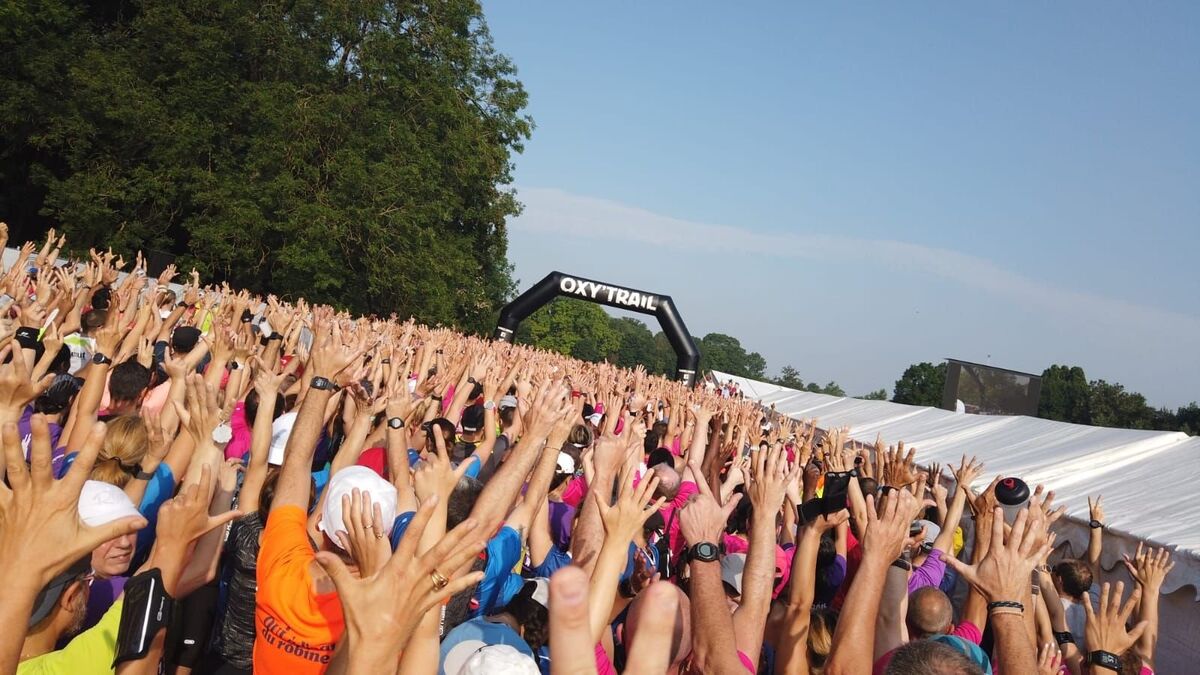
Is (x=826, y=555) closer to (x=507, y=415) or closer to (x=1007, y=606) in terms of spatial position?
(x=1007, y=606)

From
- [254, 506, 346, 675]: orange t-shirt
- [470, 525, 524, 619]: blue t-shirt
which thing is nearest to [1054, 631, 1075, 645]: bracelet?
[470, 525, 524, 619]: blue t-shirt

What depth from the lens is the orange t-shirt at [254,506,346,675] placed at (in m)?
2.46

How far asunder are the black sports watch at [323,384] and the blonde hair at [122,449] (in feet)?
2.61

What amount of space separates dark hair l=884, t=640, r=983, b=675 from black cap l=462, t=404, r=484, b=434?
427 centimetres

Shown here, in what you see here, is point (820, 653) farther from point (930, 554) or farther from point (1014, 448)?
point (1014, 448)

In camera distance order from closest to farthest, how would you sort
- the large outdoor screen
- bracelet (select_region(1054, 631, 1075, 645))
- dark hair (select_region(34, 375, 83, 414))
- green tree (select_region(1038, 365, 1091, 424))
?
bracelet (select_region(1054, 631, 1075, 645)), dark hair (select_region(34, 375, 83, 414)), the large outdoor screen, green tree (select_region(1038, 365, 1091, 424))

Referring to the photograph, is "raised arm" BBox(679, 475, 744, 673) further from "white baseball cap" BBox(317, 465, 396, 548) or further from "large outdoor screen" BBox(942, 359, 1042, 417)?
"large outdoor screen" BBox(942, 359, 1042, 417)

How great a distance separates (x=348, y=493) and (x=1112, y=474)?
7873 mm

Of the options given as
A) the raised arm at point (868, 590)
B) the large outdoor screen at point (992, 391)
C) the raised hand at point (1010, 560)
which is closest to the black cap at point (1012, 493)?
the raised hand at point (1010, 560)

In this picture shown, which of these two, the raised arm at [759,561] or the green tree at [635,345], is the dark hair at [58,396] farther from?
the green tree at [635,345]

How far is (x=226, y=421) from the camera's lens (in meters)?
4.21

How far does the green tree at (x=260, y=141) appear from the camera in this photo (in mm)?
27016

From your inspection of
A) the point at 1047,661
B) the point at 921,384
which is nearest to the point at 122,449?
the point at 1047,661

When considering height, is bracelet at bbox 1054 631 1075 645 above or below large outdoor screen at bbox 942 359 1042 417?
below
